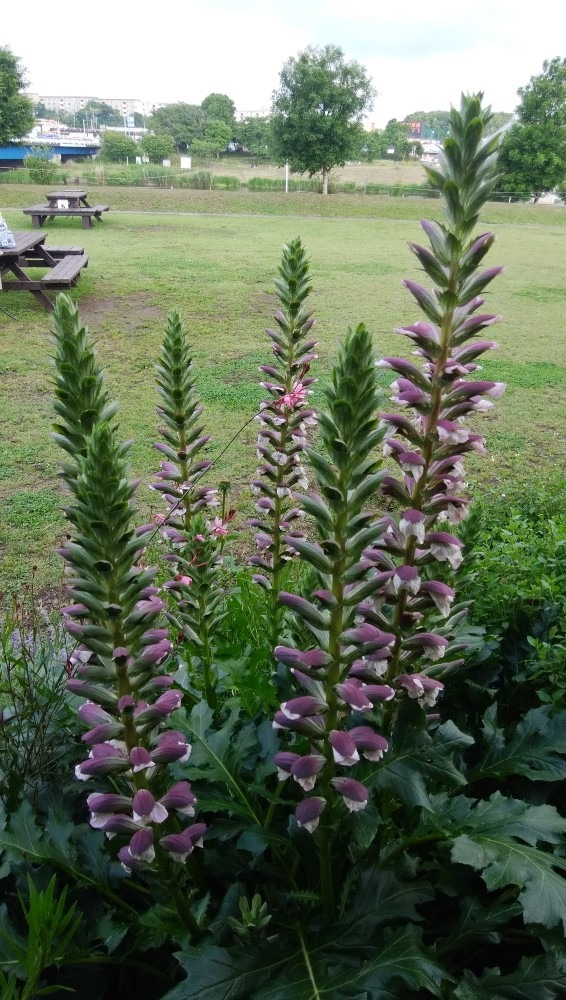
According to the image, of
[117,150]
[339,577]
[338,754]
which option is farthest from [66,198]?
[117,150]

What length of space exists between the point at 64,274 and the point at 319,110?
131ft

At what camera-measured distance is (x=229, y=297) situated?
559 inches

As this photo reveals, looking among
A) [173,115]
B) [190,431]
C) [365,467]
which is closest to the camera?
[365,467]

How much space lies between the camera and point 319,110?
4434cm

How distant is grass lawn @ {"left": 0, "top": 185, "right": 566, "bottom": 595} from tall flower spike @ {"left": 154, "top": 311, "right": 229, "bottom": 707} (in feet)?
2.36

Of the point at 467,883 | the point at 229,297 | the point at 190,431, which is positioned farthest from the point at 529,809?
the point at 229,297

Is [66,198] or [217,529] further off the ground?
[66,198]

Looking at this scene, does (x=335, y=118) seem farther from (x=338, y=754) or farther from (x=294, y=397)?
(x=338, y=754)

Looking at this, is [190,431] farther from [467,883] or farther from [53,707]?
[467,883]

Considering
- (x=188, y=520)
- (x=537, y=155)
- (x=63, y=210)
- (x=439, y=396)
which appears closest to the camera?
(x=439, y=396)

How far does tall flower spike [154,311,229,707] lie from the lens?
8.19ft

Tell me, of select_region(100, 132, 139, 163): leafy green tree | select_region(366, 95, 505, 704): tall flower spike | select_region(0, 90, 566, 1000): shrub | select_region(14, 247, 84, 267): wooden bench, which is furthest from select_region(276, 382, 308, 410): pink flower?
select_region(100, 132, 139, 163): leafy green tree

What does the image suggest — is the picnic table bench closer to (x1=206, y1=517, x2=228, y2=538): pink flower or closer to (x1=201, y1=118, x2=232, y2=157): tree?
(x1=206, y1=517, x2=228, y2=538): pink flower

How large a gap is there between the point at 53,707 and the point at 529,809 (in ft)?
5.58
